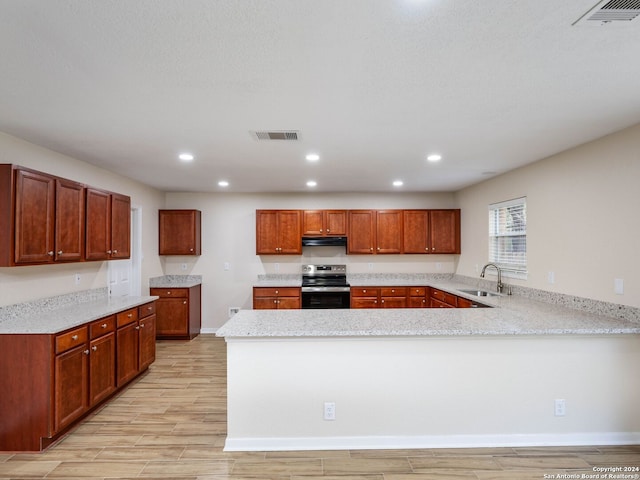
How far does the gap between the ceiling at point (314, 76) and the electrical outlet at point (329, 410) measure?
83.7 inches

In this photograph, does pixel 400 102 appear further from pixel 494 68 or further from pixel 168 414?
pixel 168 414

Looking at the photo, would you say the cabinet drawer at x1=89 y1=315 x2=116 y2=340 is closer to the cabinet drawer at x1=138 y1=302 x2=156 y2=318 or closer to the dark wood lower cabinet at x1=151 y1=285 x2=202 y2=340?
the cabinet drawer at x1=138 y1=302 x2=156 y2=318

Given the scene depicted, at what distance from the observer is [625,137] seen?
9.40 ft

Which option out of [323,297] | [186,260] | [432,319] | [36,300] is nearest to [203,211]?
[186,260]

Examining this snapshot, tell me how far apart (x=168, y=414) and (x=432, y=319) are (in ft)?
8.13

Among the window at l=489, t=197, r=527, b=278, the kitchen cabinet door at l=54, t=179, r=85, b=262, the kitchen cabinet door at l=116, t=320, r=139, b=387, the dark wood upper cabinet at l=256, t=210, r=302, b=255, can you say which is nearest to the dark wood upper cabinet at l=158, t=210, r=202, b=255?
the dark wood upper cabinet at l=256, t=210, r=302, b=255

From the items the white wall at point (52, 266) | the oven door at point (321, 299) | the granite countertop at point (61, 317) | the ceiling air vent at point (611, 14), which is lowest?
the oven door at point (321, 299)

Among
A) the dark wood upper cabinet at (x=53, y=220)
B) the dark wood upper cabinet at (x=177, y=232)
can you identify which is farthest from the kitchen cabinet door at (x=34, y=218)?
the dark wood upper cabinet at (x=177, y=232)

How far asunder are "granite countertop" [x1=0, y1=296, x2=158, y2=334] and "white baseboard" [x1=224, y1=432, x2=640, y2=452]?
158 centimetres

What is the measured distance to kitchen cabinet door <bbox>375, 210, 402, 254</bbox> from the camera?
6070 millimetres

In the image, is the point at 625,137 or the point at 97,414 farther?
the point at 97,414

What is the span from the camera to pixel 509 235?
457 centimetres

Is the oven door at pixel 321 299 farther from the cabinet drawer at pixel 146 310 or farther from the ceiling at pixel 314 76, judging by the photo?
the ceiling at pixel 314 76

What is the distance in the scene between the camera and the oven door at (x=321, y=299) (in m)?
5.59
